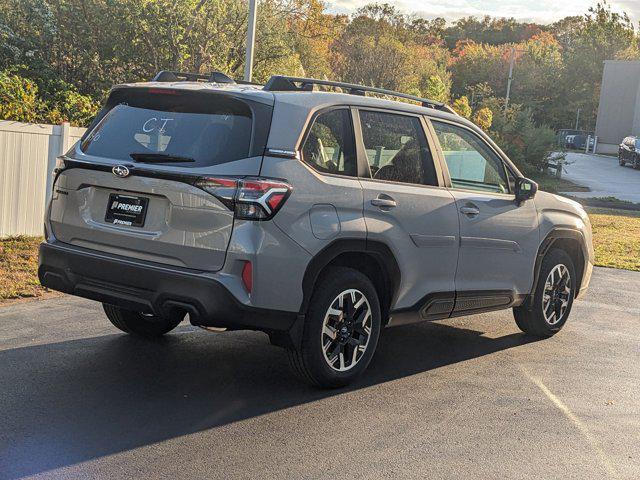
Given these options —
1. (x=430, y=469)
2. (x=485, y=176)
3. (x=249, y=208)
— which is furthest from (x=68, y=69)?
(x=430, y=469)

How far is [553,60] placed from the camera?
8275 cm

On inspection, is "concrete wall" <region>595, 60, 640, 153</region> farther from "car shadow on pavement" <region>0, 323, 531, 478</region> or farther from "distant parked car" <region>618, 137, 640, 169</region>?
"car shadow on pavement" <region>0, 323, 531, 478</region>

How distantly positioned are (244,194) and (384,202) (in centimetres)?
117

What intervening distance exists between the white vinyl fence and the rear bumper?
5.78 meters

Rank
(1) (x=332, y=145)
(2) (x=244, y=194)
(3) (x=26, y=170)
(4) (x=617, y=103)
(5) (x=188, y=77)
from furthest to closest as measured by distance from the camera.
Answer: (4) (x=617, y=103) → (3) (x=26, y=170) → (5) (x=188, y=77) → (1) (x=332, y=145) → (2) (x=244, y=194)

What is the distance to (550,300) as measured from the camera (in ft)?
25.8

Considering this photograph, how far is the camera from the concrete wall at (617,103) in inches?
2586

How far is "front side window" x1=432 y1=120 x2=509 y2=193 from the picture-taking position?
6.76 metres

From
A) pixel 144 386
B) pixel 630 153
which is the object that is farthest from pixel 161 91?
pixel 630 153

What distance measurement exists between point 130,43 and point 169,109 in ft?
46.7

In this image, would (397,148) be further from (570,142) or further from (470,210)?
(570,142)

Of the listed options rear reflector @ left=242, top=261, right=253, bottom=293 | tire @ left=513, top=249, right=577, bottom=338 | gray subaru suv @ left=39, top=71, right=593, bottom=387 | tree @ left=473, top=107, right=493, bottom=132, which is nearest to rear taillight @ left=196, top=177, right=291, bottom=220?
gray subaru suv @ left=39, top=71, right=593, bottom=387

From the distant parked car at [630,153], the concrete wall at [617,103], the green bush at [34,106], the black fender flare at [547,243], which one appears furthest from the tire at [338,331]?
the concrete wall at [617,103]

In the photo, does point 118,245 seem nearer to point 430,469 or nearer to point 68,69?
point 430,469
